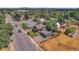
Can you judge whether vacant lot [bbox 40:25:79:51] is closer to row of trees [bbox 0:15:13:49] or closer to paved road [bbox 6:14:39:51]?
paved road [bbox 6:14:39:51]

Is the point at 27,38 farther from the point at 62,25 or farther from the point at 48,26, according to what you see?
the point at 62,25

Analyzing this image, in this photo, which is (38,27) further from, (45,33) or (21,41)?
(21,41)

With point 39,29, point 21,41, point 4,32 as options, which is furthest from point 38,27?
point 4,32

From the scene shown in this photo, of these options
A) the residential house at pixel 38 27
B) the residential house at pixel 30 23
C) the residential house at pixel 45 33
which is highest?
the residential house at pixel 30 23

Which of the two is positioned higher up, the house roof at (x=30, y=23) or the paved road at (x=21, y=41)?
the house roof at (x=30, y=23)

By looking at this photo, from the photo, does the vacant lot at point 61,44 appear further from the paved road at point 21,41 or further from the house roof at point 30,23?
the house roof at point 30,23

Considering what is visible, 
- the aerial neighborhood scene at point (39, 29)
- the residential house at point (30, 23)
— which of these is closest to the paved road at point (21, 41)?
the aerial neighborhood scene at point (39, 29)

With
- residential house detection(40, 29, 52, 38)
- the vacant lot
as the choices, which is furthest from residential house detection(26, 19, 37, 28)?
the vacant lot
